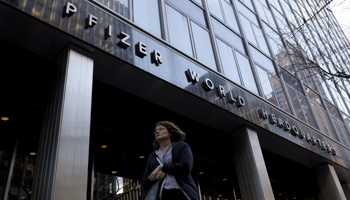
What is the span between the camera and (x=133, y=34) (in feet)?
24.0

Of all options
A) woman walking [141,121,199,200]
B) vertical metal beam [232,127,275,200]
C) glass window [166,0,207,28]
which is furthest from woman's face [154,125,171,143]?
glass window [166,0,207,28]

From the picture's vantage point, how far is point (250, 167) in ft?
31.5

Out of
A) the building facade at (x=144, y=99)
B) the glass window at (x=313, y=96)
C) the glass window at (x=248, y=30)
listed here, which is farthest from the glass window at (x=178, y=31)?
the glass window at (x=313, y=96)

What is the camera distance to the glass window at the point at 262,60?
13516mm

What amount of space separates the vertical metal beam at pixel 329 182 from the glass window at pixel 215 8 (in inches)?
324

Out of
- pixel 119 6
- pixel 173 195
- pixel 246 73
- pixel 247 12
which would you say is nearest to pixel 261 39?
pixel 247 12

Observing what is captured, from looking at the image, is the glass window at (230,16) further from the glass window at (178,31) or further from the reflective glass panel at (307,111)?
the reflective glass panel at (307,111)

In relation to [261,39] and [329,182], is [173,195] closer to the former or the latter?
[329,182]

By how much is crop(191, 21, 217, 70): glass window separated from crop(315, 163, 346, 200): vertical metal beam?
25.8ft

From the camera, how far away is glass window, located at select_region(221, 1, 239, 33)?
13.2 metres

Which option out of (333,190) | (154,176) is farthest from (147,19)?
(333,190)

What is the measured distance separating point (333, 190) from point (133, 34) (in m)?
11.7

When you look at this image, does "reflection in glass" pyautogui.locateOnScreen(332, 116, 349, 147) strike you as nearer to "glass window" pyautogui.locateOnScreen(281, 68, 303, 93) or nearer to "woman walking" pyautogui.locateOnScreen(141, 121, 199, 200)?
"glass window" pyautogui.locateOnScreen(281, 68, 303, 93)

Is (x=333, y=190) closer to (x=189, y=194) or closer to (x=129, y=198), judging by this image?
(x=129, y=198)
